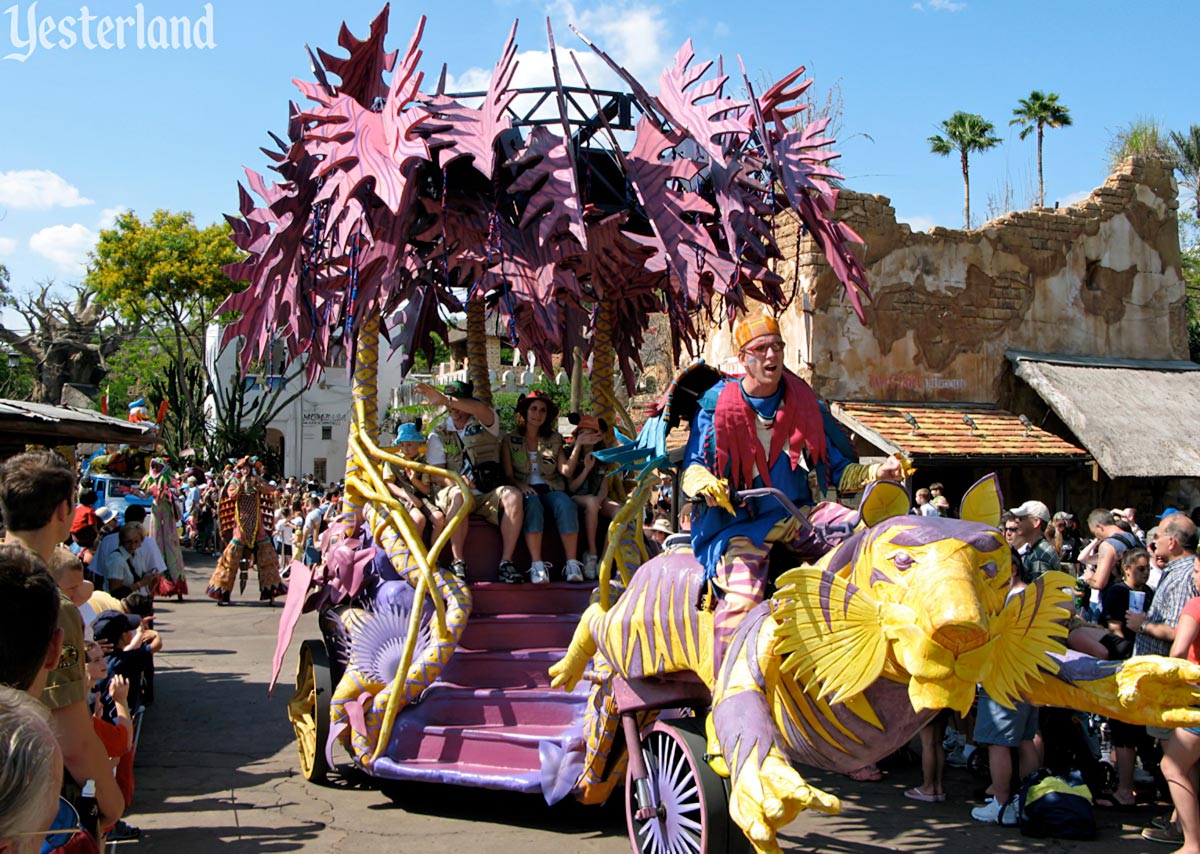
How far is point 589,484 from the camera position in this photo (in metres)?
6.88

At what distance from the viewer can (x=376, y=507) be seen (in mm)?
6316

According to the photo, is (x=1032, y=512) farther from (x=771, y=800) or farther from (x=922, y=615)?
(x=771, y=800)

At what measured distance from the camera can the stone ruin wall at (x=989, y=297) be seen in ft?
50.6

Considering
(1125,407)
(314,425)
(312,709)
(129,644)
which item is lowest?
(312,709)

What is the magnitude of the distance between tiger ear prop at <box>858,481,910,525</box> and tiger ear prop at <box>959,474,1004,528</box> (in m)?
0.23

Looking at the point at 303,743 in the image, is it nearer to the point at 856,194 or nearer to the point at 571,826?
the point at 571,826

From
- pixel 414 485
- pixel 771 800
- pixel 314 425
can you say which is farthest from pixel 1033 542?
pixel 314 425

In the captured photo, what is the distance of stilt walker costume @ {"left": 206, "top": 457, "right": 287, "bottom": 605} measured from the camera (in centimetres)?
1576

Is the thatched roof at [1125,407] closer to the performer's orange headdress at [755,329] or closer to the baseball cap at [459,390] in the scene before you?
the baseball cap at [459,390]

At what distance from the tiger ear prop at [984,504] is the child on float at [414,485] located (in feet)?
10.9

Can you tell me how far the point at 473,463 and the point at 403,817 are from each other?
2148 millimetres

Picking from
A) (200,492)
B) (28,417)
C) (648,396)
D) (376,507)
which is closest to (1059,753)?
(376,507)

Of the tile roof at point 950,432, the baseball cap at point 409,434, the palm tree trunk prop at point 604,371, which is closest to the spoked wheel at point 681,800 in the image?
the palm tree trunk prop at point 604,371

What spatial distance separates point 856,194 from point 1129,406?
17.7 ft
